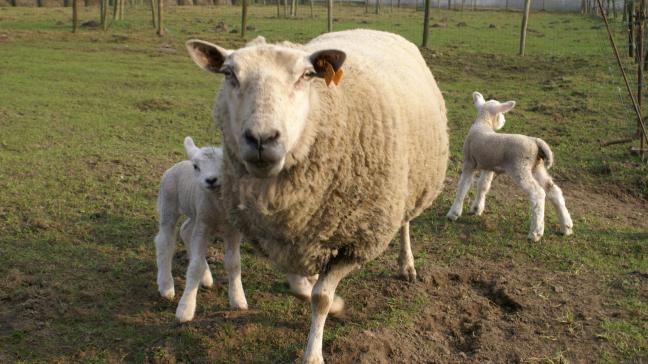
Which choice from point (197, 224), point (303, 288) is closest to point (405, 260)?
point (303, 288)

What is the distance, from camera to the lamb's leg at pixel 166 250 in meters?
4.41

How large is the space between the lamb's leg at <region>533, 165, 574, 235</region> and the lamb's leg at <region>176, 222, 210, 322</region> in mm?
3423

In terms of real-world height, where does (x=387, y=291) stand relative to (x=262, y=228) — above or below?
below

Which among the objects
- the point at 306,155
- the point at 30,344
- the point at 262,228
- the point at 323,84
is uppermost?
the point at 323,84

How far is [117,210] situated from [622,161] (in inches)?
239

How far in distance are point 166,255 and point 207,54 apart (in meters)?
1.83

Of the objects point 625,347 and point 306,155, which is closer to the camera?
point 306,155

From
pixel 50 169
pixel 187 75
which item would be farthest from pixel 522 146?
pixel 187 75

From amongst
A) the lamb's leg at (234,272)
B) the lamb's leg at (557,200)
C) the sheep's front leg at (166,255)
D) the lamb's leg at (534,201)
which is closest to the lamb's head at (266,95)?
the lamb's leg at (234,272)

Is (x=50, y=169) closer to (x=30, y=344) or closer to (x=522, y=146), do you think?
(x=30, y=344)

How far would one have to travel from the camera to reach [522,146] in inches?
239

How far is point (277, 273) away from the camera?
16.1ft

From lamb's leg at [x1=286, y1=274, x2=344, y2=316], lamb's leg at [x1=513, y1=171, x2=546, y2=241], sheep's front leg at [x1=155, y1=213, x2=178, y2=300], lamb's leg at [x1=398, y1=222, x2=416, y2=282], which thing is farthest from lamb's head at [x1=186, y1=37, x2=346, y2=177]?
lamb's leg at [x1=513, y1=171, x2=546, y2=241]

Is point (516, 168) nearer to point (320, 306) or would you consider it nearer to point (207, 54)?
point (320, 306)
